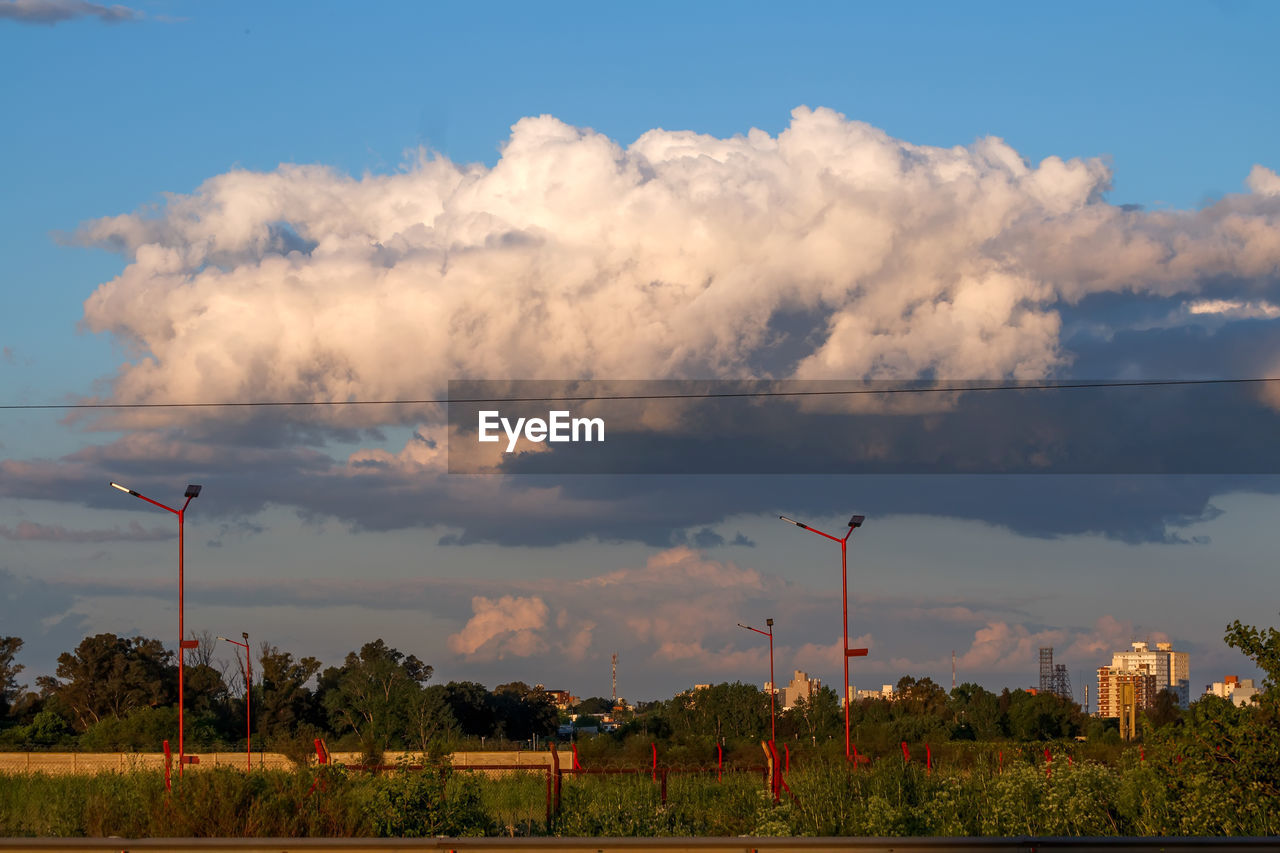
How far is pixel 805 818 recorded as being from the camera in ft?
59.4

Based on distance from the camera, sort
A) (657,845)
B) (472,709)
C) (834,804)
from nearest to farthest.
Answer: (657,845) → (834,804) → (472,709)

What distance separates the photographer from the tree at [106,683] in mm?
100938

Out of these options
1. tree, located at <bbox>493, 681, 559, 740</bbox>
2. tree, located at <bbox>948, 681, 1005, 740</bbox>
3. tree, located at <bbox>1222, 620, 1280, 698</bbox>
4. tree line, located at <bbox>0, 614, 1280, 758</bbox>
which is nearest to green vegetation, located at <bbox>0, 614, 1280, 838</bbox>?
tree, located at <bbox>1222, 620, 1280, 698</bbox>

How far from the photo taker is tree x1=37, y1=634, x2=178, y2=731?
100938 mm

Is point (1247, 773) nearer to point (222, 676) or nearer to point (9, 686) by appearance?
point (222, 676)

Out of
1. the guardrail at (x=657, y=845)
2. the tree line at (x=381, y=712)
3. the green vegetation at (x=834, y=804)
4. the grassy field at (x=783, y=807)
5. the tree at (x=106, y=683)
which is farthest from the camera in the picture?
the tree at (x=106, y=683)

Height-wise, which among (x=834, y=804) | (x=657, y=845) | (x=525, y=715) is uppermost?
(x=657, y=845)

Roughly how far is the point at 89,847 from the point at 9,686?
111275mm

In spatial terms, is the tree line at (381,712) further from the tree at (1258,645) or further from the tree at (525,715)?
the tree at (1258,645)

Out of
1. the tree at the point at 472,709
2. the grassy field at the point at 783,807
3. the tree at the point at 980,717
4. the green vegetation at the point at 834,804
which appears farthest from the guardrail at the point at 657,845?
the tree at the point at 472,709

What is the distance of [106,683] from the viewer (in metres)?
102

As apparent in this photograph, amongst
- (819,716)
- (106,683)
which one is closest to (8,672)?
(106,683)

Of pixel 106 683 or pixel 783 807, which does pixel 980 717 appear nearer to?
pixel 106 683

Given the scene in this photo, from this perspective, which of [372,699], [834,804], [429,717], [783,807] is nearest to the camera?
[783,807]
